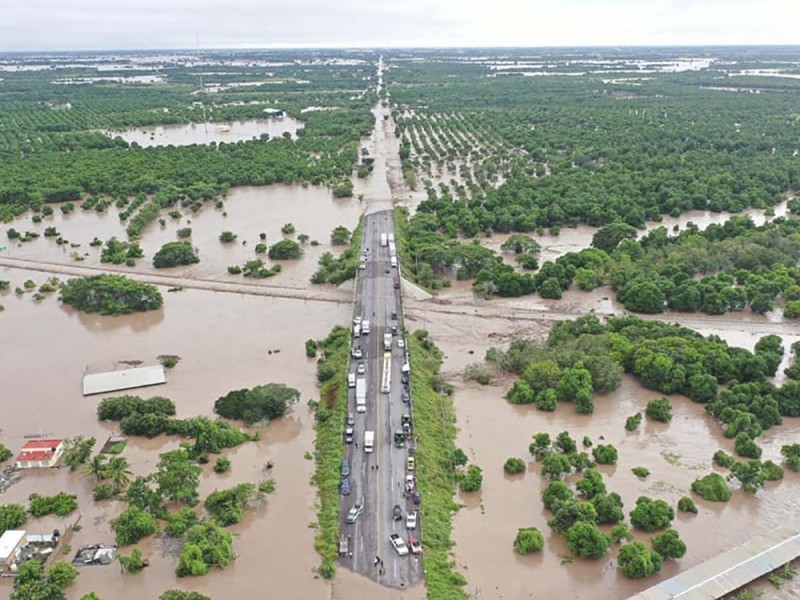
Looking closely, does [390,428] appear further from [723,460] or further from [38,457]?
[38,457]

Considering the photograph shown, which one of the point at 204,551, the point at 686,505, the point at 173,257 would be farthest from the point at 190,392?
the point at 686,505

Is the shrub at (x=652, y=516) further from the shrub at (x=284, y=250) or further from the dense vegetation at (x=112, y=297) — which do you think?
the shrub at (x=284, y=250)

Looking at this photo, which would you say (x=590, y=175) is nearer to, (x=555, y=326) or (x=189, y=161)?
(x=555, y=326)

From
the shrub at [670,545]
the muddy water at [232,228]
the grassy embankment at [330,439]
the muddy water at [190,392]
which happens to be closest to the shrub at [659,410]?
the shrub at [670,545]

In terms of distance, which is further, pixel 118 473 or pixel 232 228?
pixel 232 228

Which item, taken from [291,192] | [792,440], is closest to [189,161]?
[291,192]

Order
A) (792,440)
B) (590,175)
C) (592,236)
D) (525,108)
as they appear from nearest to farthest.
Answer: (792,440) → (592,236) → (590,175) → (525,108)

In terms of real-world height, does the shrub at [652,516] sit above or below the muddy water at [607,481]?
above
